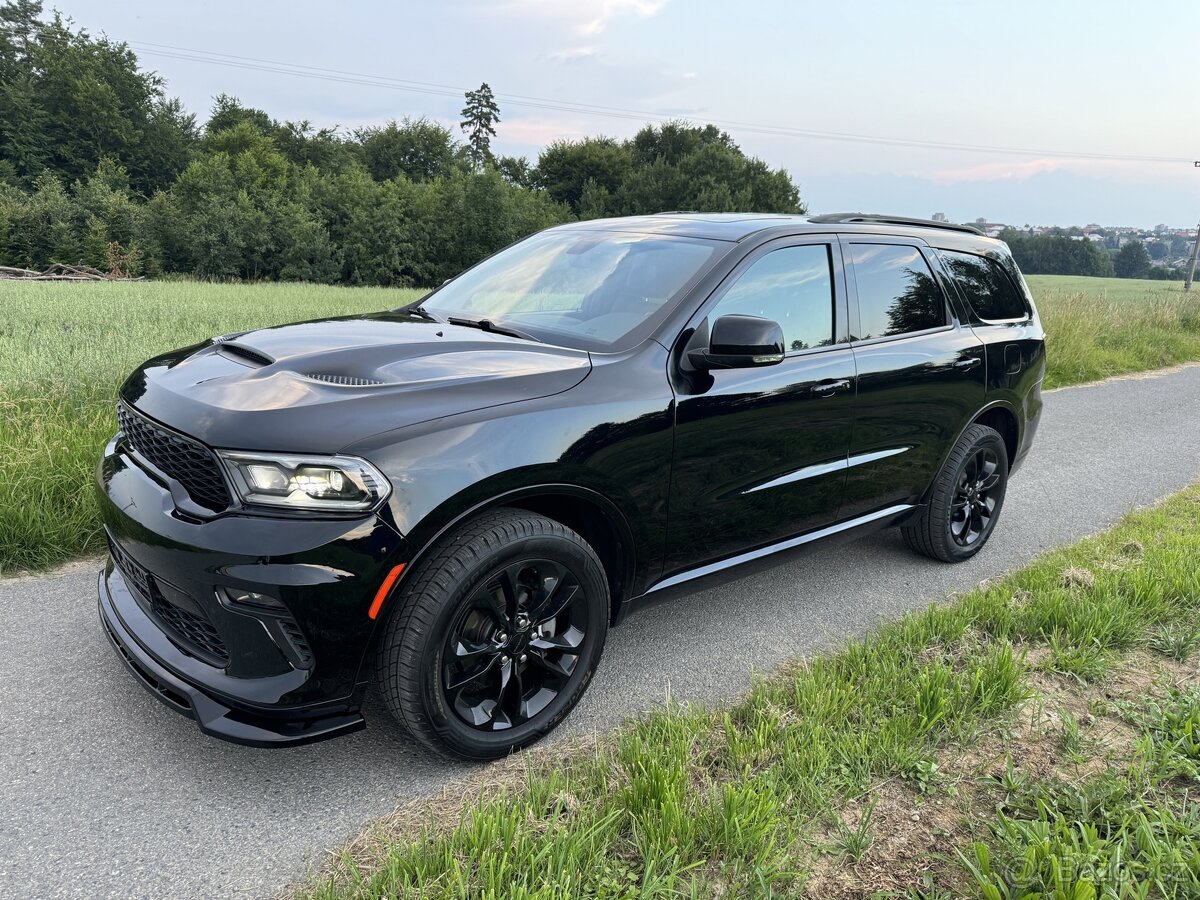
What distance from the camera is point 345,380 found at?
242 cm

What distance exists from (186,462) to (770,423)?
6.83ft

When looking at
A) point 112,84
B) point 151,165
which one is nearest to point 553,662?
point 151,165

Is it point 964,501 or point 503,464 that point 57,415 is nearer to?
point 503,464

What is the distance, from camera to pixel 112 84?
5447cm

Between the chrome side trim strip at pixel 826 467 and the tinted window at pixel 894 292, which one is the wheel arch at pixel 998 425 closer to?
the chrome side trim strip at pixel 826 467

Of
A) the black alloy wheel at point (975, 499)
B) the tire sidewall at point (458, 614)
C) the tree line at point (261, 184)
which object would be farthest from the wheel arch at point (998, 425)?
the tree line at point (261, 184)

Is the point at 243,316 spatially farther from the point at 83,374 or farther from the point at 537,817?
the point at 537,817

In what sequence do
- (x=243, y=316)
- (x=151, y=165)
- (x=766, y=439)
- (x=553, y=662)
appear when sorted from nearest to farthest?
(x=553, y=662)
(x=766, y=439)
(x=243, y=316)
(x=151, y=165)

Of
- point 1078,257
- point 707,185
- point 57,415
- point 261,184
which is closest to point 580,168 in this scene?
point 707,185

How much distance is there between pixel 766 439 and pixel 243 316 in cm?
1195

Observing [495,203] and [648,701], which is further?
[495,203]

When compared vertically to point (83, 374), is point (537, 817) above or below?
below

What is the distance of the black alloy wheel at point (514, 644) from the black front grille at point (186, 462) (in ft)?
2.56

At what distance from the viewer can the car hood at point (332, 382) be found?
2189mm
